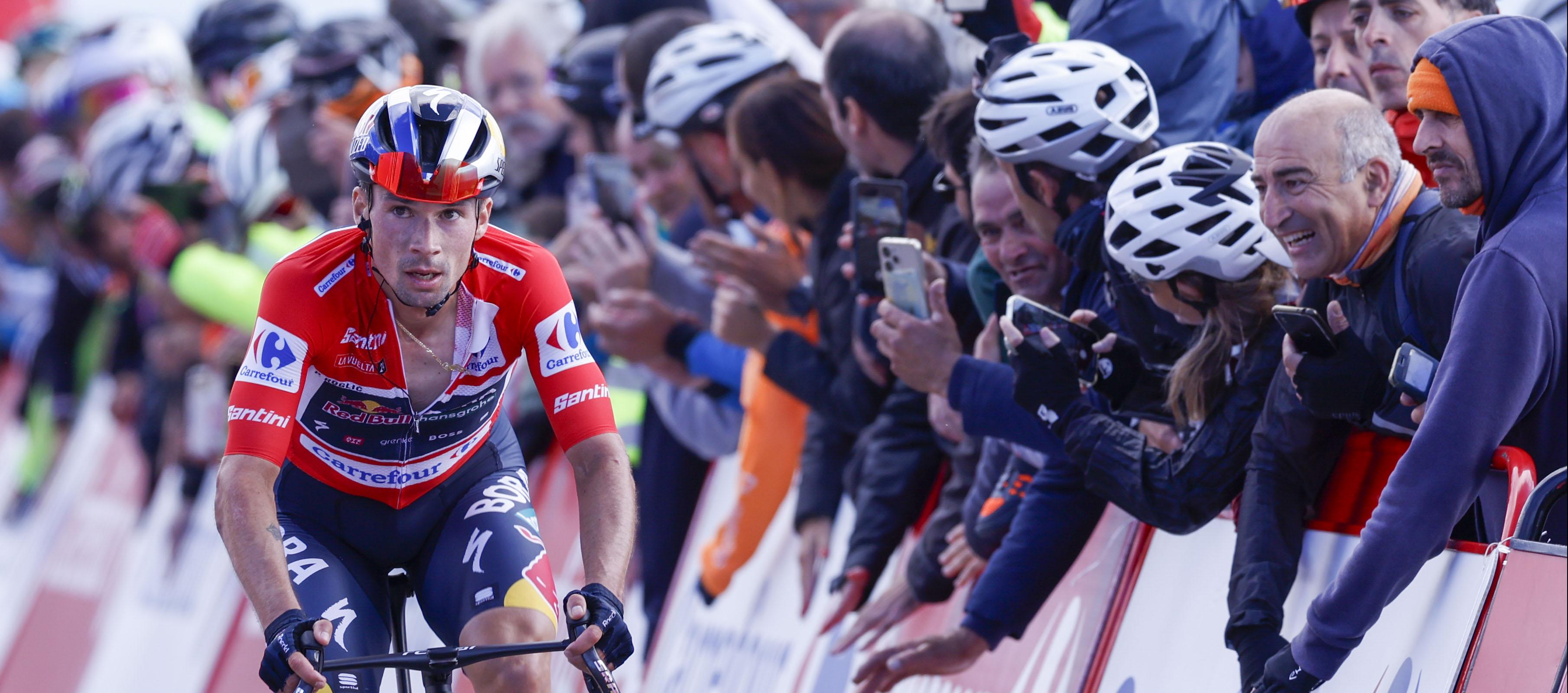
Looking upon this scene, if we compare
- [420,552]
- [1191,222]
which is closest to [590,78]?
[420,552]

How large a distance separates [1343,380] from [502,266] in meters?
2.16

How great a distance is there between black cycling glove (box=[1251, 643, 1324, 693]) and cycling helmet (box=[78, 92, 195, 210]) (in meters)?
10.4

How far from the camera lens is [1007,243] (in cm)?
593

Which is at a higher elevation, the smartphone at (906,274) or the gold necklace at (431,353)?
the gold necklace at (431,353)

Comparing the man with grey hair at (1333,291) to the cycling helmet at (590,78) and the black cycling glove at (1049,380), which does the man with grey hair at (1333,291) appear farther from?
the cycling helmet at (590,78)

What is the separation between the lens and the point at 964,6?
6.81 meters

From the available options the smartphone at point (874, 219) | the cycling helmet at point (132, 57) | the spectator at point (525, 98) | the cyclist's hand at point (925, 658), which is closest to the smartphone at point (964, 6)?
the smartphone at point (874, 219)

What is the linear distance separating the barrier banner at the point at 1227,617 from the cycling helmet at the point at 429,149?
86.8 inches

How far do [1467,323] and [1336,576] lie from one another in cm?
71

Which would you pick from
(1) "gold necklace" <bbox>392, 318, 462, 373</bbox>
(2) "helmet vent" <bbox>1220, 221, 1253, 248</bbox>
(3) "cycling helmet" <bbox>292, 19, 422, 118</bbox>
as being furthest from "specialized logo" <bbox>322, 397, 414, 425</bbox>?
(3) "cycling helmet" <bbox>292, 19, 422, 118</bbox>

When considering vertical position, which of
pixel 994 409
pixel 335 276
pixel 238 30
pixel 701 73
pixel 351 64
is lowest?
pixel 238 30

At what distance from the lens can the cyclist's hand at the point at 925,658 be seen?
6008 millimetres

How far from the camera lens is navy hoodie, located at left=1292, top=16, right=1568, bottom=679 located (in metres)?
4.27

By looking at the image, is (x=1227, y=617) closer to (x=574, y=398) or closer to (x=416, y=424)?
(x=574, y=398)
